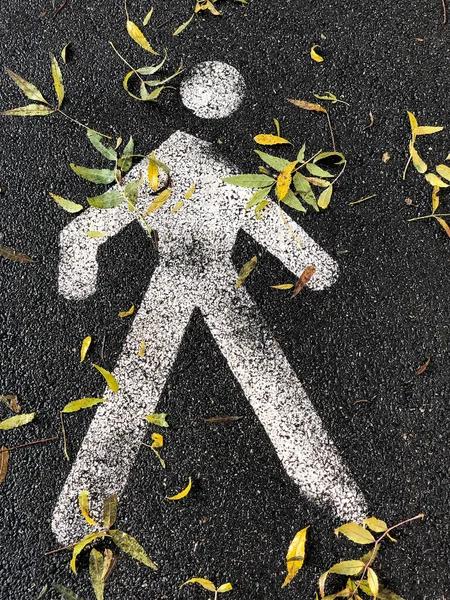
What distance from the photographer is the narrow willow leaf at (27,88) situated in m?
2.38

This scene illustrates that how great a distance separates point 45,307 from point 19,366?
25 centimetres

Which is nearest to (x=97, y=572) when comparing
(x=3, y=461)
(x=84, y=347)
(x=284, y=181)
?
(x=3, y=461)

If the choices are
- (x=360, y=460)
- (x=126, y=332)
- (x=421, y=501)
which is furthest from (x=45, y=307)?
(x=421, y=501)

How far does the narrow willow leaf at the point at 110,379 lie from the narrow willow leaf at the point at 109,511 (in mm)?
399

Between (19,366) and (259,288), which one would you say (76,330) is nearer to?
(19,366)

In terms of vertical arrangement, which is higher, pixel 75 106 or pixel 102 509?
pixel 75 106

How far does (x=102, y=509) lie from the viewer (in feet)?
6.63

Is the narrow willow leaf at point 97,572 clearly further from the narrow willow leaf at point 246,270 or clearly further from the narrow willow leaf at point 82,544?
the narrow willow leaf at point 246,270

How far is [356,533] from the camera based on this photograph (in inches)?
77.7

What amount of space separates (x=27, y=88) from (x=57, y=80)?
137mm

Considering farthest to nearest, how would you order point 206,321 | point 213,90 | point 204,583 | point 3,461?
1. point 213,90
2. point 206,321
3. point 3,461
4. point 204,583

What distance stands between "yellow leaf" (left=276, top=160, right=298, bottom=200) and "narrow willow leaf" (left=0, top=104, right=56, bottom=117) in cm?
104

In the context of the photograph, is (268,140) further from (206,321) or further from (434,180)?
(206,321)

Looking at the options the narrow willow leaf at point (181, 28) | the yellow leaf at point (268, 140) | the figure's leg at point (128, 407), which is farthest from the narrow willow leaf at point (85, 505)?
the narrow willow leaf at point (181, 28)
